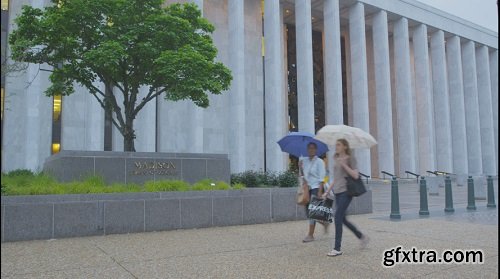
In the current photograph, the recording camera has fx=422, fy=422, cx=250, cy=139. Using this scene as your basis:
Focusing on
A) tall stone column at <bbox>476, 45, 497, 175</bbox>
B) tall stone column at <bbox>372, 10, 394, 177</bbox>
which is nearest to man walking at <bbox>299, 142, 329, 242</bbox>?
tall stone column at <bbox>372, 10, 394, 177</bbox>

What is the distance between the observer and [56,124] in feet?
94.4

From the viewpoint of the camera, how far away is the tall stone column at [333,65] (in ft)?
119

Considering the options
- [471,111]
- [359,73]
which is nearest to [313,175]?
[359,73]

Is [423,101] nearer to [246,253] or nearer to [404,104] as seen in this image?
[404,104]

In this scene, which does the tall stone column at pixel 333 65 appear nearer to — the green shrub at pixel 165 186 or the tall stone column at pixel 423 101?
the tall stone column at pixel 423 101

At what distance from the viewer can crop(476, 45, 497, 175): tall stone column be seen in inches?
2015

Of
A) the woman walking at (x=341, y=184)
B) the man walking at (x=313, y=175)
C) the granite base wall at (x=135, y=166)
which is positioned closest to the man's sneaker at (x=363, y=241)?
the woman walking at (x=341, y=184)

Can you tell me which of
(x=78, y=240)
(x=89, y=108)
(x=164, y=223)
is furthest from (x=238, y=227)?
(x=89, y=108)

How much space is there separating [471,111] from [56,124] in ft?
146

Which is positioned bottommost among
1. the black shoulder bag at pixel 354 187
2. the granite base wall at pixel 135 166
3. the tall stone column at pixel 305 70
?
the black shoulder bag at pixel 354 187

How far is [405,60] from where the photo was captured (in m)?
41.5

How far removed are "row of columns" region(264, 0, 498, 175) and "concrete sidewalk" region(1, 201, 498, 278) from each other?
2366cm

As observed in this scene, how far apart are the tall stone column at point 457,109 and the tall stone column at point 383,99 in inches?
462

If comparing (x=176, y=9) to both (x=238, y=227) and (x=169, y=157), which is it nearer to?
(x=169, y=157)
